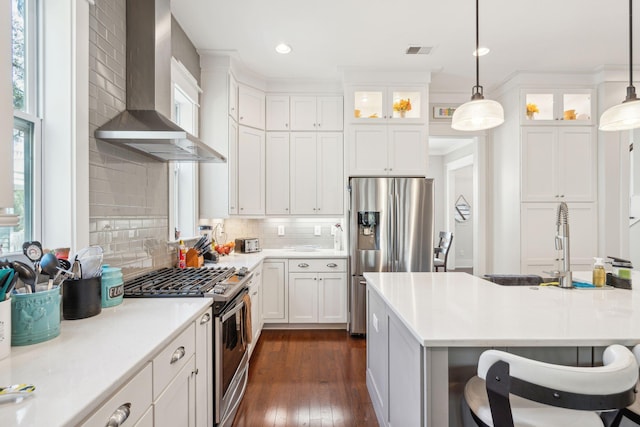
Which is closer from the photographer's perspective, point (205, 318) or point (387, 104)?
point (205, 318)

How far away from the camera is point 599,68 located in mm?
3518

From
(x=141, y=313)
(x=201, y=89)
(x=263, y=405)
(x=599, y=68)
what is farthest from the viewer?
(x=599, y=68)

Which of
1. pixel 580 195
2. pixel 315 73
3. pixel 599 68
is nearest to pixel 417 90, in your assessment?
pixel 315 73

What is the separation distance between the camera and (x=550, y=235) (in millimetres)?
3680

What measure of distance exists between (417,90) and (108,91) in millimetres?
3099

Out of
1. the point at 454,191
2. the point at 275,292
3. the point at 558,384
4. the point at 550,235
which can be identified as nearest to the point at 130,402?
the point at 558,384

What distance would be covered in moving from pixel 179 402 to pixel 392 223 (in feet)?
8.52

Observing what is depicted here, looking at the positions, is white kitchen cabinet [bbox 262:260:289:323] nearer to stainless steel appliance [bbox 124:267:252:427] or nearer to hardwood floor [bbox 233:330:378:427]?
hardwood floor [bbox 233:330:378:427]

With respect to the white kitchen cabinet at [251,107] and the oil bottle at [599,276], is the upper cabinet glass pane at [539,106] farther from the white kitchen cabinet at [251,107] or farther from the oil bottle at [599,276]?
the white kitchen cabinet at [251,107]

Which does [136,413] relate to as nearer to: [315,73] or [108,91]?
[108,91]

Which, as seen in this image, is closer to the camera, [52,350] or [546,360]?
[52,350]

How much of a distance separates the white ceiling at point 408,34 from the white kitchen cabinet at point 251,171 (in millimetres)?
765

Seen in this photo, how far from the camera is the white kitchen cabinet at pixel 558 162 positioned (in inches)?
143

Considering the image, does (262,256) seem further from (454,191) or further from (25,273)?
(454,191)
